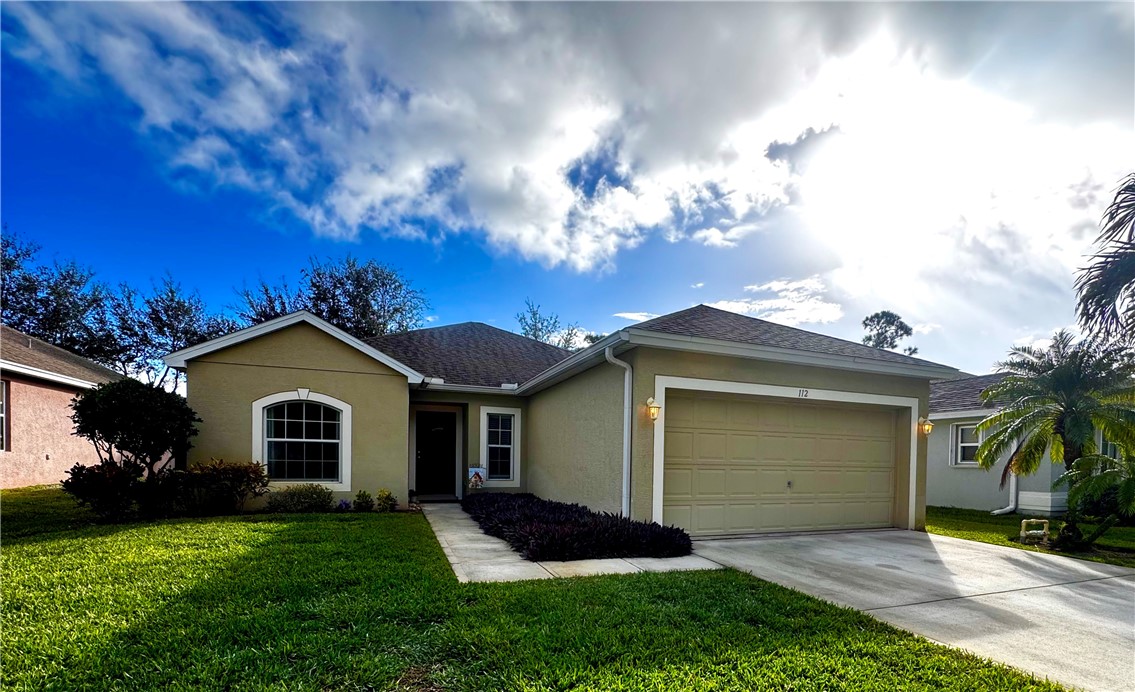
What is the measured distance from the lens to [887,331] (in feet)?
129

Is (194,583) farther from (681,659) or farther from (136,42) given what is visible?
(136,42)

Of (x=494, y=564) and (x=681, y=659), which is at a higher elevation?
(x=681, y=659)

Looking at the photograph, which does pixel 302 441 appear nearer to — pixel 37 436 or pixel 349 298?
pixel 37 436

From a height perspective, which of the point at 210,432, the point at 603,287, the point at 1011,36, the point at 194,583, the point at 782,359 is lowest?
the point at 194,583

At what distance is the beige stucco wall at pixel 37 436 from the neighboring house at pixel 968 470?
77.7ft

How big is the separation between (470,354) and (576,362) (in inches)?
282

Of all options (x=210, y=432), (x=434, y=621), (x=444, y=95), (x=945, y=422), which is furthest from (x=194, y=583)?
(x=945, y=422)

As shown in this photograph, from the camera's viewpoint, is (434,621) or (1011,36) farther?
(1011,36)

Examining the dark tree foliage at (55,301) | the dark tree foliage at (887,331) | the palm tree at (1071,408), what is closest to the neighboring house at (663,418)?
the palm tree at (1071,408)

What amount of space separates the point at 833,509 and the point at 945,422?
8811 millimetres

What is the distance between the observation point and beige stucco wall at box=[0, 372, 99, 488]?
1262 centimetres

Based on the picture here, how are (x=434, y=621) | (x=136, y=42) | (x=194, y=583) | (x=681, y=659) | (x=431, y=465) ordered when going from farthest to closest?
1. (x=431, y=465)
2. (x=136, y=42)
3. (x=194, y=583)
4. (x=434, y=621)
5. (x=681, y=659)

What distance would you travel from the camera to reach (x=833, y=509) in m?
9.49

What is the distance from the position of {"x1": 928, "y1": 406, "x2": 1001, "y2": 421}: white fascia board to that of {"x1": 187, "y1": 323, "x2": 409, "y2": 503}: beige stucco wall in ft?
49.8
